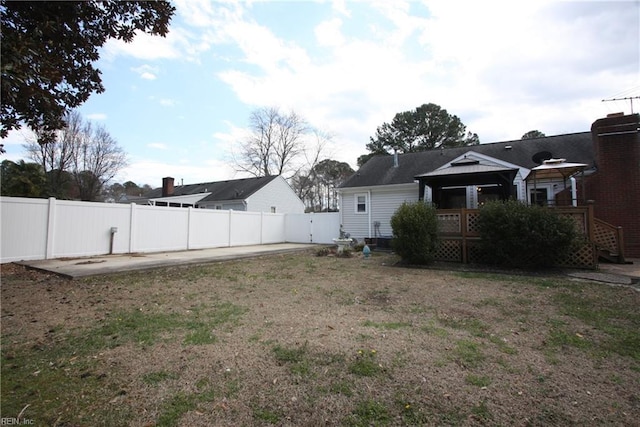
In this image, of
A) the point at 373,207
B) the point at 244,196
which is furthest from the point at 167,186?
the point at 373,207

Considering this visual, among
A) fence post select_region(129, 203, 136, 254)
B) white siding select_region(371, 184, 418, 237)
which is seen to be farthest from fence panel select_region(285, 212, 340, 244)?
fence post select_region(129, 203, 136, 254)

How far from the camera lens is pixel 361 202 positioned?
16.1 meters

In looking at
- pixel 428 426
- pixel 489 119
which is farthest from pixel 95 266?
pixel 489 119

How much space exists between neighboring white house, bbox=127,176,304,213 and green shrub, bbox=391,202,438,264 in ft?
53.8

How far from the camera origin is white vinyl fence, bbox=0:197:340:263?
889 centimetres

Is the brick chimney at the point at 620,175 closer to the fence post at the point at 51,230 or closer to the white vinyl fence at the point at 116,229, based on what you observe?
the white vinyl fence at the point at 116,229

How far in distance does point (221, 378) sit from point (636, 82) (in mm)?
17425

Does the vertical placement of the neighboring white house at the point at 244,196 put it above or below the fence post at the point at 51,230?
above

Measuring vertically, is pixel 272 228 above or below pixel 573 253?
above

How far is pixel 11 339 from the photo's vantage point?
342 cm

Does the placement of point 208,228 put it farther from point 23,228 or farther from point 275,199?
point 275,199

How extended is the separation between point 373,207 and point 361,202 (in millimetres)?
830

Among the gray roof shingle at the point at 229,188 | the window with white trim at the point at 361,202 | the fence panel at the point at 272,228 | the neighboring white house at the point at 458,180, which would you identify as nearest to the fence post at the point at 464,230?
the neighboring white house at the point at 458,180

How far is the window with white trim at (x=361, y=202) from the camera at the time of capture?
52.1ft
